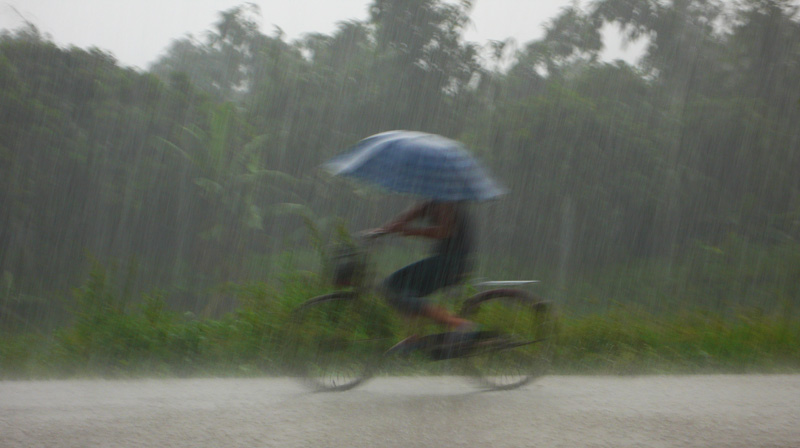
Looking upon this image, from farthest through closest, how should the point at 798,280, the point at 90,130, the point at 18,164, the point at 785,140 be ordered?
the point at 785,140 → the point at 90,130 → the point at 18,164 → the point at 798,280

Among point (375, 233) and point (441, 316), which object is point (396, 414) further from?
point (375, 233)

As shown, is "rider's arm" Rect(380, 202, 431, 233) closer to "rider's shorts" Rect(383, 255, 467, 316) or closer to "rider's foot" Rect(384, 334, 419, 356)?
"rider's shorts" Rect(383, 255, 467, 316)

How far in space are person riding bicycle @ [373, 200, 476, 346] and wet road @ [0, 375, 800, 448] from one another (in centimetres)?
58

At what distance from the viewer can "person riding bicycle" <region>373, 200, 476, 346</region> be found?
16.2 ft

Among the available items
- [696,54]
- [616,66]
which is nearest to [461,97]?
[616,66]

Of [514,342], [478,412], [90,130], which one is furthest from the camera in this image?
[90,130]

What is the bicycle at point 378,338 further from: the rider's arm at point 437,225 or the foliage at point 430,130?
the foliage at point 430,130

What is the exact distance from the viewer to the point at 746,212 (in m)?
22.7

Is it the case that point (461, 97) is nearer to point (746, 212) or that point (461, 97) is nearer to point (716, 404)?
point (746, 212)

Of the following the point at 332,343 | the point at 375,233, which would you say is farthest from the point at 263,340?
the point at 375,233

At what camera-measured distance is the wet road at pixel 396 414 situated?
3.73 metres

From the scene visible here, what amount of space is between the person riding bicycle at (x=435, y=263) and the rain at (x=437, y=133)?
12.4 metres

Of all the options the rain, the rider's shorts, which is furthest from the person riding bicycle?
the rain

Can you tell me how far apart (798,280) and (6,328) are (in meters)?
17.8
